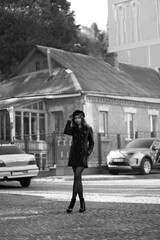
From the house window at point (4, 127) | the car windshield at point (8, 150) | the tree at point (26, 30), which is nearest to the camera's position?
the car windshield at point (8, 150)

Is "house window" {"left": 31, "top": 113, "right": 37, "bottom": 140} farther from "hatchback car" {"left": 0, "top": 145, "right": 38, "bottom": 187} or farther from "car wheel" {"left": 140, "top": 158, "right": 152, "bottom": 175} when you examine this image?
"hatchback car" {"left": 0, "top": 145, "right": 38, "bottom": 187}

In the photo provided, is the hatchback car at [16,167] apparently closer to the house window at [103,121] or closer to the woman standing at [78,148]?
the woman standing at [78,148]

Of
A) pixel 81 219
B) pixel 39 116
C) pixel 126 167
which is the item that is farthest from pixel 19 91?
pixel 81 219

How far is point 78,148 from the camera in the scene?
9.12 metres

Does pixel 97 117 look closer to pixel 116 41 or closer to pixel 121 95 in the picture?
pixel 121 95

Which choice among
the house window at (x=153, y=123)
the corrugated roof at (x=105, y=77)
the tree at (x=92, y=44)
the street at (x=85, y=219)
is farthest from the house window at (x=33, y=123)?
the street at (x=85, y=219)

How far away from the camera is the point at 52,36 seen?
1880 inches

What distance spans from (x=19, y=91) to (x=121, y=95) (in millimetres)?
6754

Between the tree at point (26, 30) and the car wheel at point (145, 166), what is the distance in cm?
2476

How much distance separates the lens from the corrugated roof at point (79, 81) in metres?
31.7

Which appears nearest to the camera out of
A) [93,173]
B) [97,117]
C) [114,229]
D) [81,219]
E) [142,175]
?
[114,229]

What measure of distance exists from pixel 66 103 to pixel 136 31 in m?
22.3

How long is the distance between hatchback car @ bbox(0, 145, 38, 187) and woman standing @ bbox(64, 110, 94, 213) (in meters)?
8.36

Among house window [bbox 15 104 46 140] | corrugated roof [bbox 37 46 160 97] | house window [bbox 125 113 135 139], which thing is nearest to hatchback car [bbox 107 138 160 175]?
corrugated roof [bbox 37 46 160 97]
